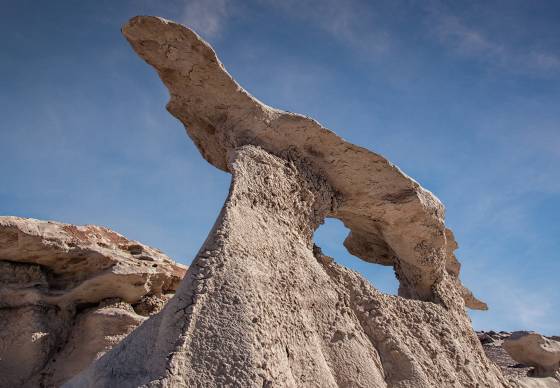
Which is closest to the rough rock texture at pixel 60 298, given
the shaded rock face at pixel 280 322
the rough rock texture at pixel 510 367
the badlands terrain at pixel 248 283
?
the badlands terrain at pixel 248 283

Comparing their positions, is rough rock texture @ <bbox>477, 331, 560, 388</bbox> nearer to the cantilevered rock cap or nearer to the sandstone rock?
the sandstone rock

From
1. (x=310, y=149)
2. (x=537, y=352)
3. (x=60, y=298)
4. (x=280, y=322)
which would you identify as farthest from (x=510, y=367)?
(x=280, y=322)

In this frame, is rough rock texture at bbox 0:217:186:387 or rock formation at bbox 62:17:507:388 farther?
rough rock texture at bbox 0:217:186:387

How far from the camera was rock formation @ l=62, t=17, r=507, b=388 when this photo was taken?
9.50ft

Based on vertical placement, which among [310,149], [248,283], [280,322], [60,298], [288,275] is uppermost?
[310,149]

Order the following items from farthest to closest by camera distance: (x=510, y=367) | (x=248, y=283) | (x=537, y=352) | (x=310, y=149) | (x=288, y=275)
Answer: (x=510, y=367) < (x=537, y=352) < (x=310, y=149) < (x=288, y=275) < (x=248, y=283)

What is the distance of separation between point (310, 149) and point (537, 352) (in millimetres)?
6194

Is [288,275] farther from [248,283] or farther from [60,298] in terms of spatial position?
[60,298]

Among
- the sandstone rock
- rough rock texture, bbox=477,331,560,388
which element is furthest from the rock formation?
the sandstone rock

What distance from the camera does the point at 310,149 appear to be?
5.06m

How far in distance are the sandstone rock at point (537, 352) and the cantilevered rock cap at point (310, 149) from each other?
151 inches

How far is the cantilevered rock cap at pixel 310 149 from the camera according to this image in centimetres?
477

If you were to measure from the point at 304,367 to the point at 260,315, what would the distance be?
0.49 metres

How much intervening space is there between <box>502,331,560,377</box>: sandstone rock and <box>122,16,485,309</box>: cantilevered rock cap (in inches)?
151
